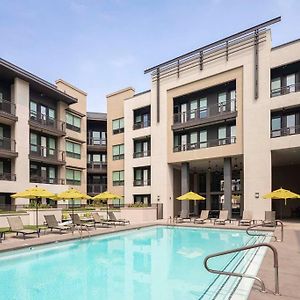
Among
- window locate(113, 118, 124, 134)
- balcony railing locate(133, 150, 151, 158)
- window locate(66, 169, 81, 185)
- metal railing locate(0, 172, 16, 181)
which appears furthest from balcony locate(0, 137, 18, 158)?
window locate(113, 118, 124, 134)

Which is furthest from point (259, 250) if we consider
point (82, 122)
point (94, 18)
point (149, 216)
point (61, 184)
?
point (82, 122)

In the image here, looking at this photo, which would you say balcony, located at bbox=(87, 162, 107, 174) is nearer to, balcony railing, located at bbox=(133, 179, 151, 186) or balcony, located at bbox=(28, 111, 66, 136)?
balcony railing, located at bbox=(133, 179, 151, 186)

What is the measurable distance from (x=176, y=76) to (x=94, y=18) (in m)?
16.8

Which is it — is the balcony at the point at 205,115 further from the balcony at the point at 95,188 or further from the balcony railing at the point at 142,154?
the balcony at the point at 95,188

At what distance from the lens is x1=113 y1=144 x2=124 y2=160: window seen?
126 feet

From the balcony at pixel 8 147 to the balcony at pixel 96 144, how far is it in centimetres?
1405


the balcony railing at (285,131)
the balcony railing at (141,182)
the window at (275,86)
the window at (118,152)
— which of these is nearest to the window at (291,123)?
the balcony railing at (285,131)

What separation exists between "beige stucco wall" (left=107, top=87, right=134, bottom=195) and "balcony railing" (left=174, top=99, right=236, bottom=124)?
357 inches

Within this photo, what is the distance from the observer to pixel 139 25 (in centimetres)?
1588

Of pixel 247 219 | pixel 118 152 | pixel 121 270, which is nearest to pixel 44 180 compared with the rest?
pixel 118 152

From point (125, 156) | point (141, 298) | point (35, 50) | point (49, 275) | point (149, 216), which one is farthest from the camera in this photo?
point (125, 156)

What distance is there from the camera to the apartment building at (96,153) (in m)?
41.3

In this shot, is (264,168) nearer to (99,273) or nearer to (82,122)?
(99,273)

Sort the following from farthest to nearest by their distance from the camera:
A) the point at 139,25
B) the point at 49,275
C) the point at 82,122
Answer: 1. the point at 82,122
2. the point at 139,25
3. the point at 49,275
